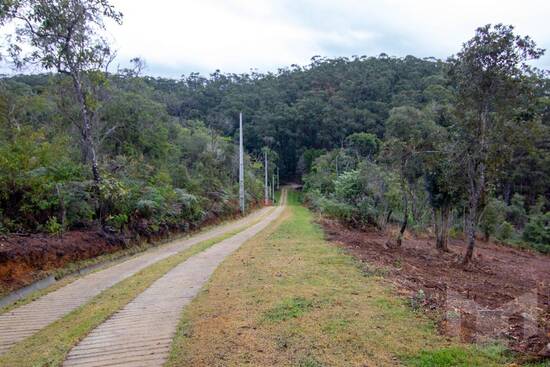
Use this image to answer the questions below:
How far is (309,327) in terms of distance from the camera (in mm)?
5707

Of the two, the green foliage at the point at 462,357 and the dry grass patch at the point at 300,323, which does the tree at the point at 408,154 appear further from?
the green foliage at the point at 462,357

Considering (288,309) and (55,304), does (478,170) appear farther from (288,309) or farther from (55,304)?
(55,304)

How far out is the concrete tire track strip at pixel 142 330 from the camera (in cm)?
509

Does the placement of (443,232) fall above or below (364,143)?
below

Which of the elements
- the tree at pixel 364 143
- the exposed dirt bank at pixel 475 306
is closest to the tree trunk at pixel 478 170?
the exposed dirt bank at pixel 475 306

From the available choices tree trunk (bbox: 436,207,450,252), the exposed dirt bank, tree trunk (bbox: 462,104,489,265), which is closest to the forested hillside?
the exposed dirt bank

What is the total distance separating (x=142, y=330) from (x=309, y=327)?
7.57ft

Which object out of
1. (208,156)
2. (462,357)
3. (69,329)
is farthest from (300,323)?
(208,156)

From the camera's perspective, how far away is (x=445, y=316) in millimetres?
6078

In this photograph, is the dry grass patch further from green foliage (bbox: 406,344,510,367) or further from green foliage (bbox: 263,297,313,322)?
green foliage (bbox: 406,344,510,367)

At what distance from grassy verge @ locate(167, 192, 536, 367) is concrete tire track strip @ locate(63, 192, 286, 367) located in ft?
0.72

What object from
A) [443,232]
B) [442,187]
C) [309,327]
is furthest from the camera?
[443,232]

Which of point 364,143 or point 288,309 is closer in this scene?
point 288,309

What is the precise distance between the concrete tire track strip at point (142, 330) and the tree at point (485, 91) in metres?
9.87
